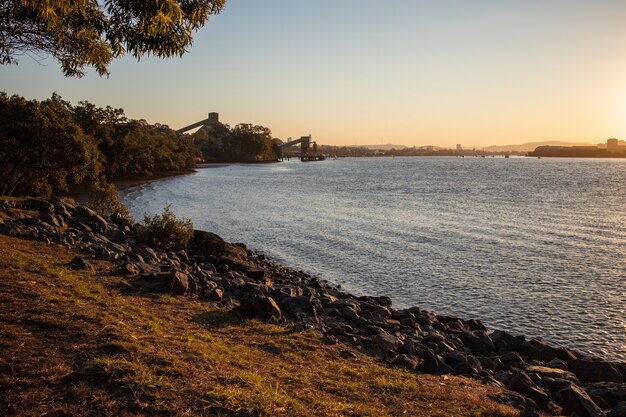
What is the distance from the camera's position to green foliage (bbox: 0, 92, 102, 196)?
3578 cm

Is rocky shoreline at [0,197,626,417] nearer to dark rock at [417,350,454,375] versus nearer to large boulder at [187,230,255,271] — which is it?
dark rock at [417,350,454,375]

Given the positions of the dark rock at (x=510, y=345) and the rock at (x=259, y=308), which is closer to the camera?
the rock at (x=259, y=308)

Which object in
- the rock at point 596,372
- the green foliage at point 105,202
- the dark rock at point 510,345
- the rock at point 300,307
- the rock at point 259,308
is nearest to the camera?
the rock at point 596,372

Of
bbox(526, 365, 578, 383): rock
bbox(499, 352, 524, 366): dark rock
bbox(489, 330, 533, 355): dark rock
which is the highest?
bbox(526, 365, 578, 383): rock

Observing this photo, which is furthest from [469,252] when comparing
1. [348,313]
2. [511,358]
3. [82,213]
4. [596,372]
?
[82,213]

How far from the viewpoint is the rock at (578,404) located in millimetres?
7520

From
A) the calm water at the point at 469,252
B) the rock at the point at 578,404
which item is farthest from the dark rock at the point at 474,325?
the rock at the point at 578,404

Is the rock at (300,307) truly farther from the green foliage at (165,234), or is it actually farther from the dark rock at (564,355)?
the green foliage at (165,234)

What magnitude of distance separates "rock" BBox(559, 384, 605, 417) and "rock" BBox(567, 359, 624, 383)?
3119 millimetres

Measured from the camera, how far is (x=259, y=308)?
10734 mm

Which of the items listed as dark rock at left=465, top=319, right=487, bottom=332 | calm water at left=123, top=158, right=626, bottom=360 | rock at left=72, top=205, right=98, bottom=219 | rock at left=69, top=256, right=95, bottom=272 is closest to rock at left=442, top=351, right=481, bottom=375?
dark rock at left=465, top=319, right=487, bottom=332

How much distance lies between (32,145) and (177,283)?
102 feet

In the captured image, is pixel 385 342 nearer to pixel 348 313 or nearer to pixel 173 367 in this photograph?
pixel 348 313

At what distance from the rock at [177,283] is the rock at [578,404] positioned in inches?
342
